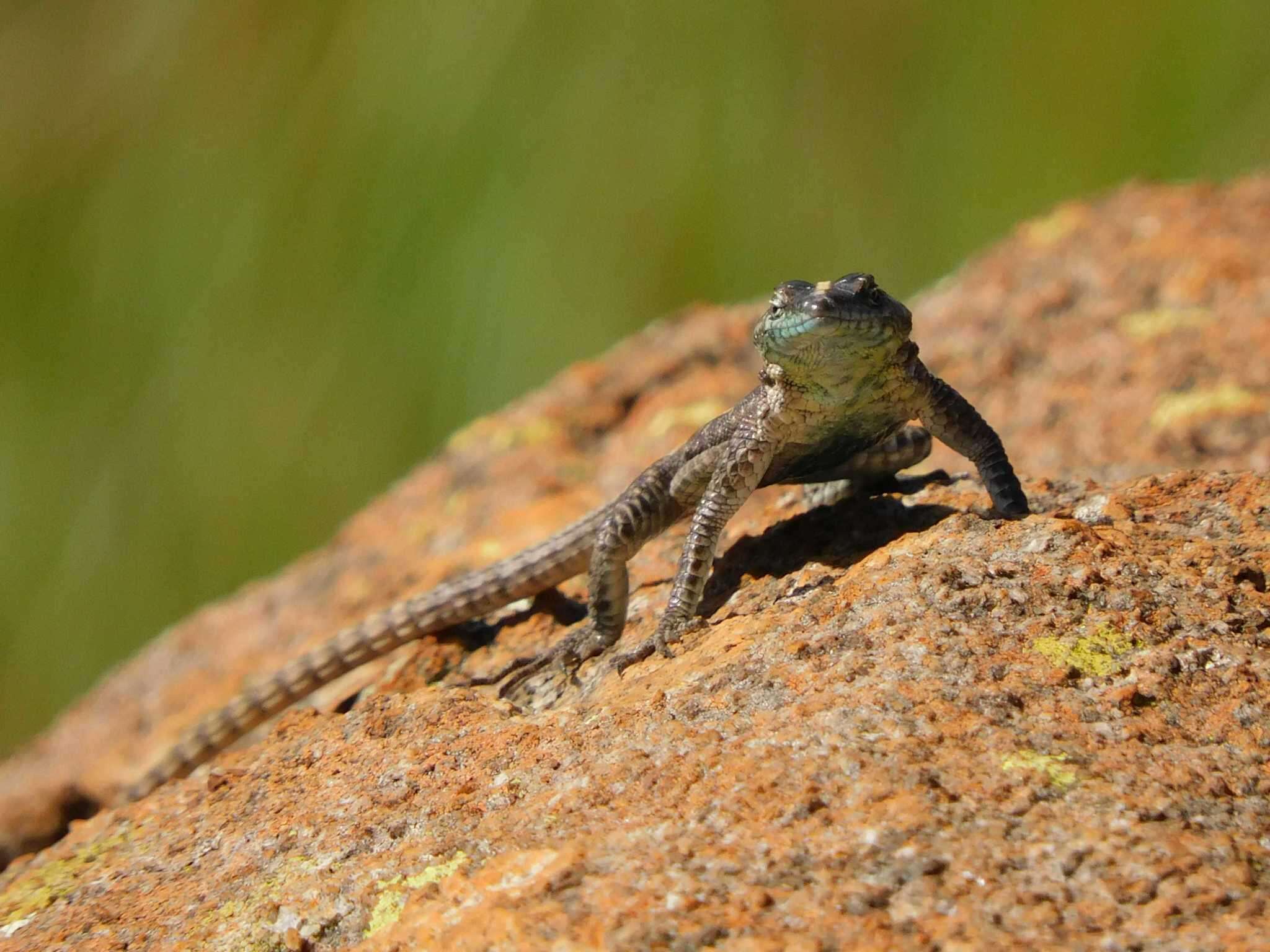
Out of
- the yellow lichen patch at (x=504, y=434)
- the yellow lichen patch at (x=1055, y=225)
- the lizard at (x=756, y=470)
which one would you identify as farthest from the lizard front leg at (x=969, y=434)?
the yellow lichen patch at (x=1055, y=225)

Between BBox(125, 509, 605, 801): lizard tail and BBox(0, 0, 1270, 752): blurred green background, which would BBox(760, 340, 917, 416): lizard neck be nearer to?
BBox(125, 509, 605, 801): lizard tail

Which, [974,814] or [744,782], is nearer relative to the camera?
[974,814]

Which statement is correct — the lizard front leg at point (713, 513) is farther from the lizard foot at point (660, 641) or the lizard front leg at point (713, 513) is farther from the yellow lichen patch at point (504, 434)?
the yellow lichen patch at point (504, 434)

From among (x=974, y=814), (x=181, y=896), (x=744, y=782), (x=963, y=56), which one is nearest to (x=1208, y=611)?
(x=974, y=814)

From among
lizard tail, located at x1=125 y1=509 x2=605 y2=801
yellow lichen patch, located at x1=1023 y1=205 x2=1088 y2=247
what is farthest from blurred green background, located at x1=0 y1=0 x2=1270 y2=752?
lizard tail, located at x1=125 y1=509 x2=605 y2=801

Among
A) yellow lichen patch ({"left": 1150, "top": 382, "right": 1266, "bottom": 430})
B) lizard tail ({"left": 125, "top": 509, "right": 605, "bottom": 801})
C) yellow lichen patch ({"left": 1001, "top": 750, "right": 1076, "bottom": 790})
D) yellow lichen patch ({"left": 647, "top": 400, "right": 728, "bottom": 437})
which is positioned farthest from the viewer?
yellow lichen patch ({"left": 647, "top": 400, "right": 728, "bottom": 437})

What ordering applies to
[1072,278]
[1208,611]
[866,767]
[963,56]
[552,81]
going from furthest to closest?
[552,81]
[963,56]
[1072,278]
[1208,611]
[866,767]

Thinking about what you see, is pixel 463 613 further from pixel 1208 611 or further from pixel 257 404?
pixel 257 404
